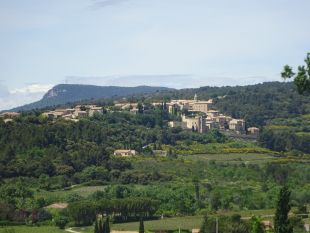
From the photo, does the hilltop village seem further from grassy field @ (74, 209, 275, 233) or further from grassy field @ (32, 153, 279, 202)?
grassy field @ (74, 209, 275, 233)

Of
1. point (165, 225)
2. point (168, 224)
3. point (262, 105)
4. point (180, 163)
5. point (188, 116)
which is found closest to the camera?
point (165, 225)

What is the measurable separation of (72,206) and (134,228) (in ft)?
24.4

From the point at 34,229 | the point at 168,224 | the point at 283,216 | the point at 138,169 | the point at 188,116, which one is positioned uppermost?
the point at 283,216

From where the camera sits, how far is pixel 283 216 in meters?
39.2

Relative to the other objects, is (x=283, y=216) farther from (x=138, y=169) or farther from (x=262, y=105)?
(x=262, y=105)

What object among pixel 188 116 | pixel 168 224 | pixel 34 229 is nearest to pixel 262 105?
pixel 188 116

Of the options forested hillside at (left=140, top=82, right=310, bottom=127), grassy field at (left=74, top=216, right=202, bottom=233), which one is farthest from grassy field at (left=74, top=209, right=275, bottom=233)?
forested hillside at (left=140, top=82, right=310, bottom=127)

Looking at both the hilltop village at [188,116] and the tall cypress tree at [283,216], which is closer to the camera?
the tall cypress tree at [283,216]

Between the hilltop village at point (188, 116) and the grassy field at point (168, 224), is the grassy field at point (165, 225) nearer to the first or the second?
the grassy field at point (168, 224)

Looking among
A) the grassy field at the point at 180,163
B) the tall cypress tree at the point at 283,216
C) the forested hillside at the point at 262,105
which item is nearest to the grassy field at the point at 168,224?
the grassy field at the point at 180,163

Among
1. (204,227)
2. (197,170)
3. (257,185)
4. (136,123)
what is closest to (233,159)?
(197,170)

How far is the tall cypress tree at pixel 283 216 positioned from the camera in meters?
39.0

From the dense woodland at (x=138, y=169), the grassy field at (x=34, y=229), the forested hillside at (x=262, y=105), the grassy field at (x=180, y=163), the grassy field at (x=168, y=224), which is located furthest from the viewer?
the forested hillside at (x=262, y=105)

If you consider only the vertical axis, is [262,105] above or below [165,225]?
above
